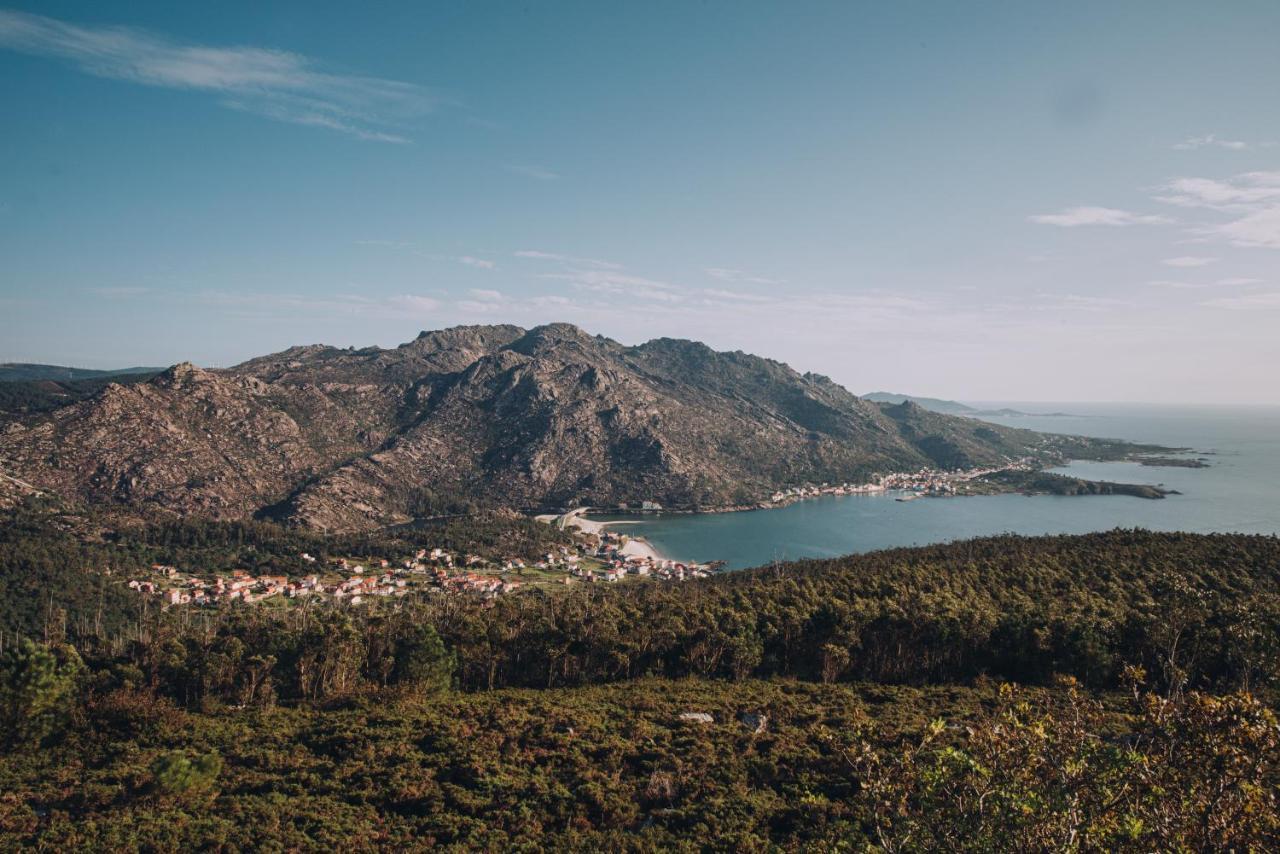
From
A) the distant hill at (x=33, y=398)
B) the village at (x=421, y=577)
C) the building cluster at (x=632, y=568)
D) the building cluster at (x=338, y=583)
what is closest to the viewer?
the building cluster at (x=338, y=583)

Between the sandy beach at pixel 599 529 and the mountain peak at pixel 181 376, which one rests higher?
the mountain peak at pixel 181 376

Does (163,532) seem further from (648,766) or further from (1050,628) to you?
(1050,628)

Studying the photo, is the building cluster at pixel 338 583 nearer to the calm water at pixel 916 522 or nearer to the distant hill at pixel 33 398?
the calm water at pixel 916 522

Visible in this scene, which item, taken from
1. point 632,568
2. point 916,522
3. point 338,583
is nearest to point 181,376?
point 338,583

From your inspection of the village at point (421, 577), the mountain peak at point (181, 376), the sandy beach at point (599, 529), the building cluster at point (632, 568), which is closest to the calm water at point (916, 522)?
the sandy beach at point (599, 529)

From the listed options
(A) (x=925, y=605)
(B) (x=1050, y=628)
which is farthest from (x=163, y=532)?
(B) (x=1050, y=628)

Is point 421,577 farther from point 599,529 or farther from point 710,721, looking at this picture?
point 710,721
